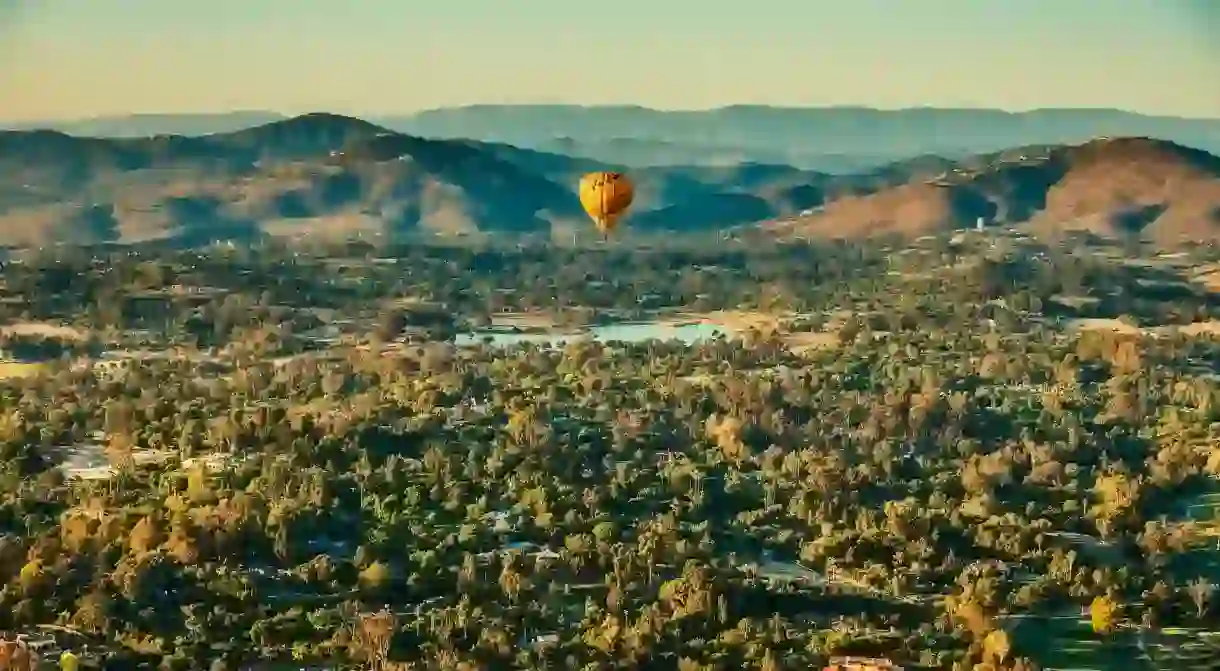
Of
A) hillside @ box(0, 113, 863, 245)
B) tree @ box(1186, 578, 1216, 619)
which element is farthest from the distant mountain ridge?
tree @ box(1186, 578, 1216, 619)

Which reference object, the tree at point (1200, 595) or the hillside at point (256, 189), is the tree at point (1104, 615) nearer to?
the tree at point (1200, 595)

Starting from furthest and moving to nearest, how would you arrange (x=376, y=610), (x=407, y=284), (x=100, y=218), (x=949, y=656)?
(x=100, y=218) < (x=407, y=284) < (x=376, y=610) < (x=949, y=656)

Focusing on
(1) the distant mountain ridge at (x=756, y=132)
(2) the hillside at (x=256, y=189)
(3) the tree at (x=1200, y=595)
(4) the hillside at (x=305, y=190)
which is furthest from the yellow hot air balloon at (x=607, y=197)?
(1) the distant mountain ridge at (x=756, y=132)

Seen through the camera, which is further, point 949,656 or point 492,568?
point 492,568

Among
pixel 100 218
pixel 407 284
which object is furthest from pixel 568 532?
pixel 100 218

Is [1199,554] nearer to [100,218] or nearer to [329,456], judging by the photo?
[329,456]

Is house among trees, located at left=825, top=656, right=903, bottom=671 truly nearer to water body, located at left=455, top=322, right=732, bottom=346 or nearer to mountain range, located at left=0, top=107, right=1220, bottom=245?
water body, located at left=455, top=322, right=732, bottom=346

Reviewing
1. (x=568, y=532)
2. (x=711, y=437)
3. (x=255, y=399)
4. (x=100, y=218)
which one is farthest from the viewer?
(x=100, y=218)
